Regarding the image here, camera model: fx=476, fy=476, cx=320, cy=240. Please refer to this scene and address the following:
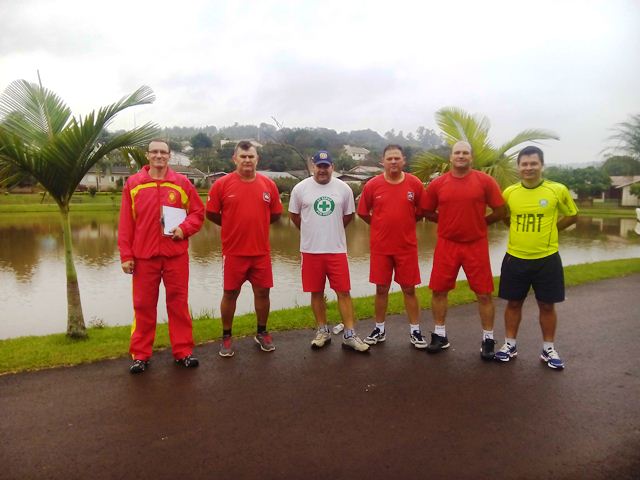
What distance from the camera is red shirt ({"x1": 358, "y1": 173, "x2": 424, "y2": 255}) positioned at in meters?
4.89

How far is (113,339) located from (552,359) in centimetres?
459

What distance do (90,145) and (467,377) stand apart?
14.8 feet

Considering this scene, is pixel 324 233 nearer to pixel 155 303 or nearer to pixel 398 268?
pixel 398 268

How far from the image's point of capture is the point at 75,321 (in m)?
5.40

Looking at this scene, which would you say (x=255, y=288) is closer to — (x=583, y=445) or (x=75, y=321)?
(x=75, y=321)

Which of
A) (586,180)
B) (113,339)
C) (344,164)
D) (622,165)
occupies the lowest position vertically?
(113,339)

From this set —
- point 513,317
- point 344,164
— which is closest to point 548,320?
point 513,317

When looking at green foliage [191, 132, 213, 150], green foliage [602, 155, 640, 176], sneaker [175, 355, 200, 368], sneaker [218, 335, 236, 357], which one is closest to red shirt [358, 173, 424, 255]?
sneaker [218, 335, 236, 357]

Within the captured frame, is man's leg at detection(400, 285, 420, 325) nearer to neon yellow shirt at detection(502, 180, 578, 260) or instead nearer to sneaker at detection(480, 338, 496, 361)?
sneaker at detection(480, 338, 496, 361)

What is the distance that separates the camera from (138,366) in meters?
4.30

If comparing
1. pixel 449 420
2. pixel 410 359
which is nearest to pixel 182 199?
pixel 410 359

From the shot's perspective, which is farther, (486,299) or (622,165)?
(622,165)

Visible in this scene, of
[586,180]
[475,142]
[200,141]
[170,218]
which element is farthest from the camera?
[200,141]

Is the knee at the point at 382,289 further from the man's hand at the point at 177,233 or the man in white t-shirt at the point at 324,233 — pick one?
the man's hand at the point at 177,233
